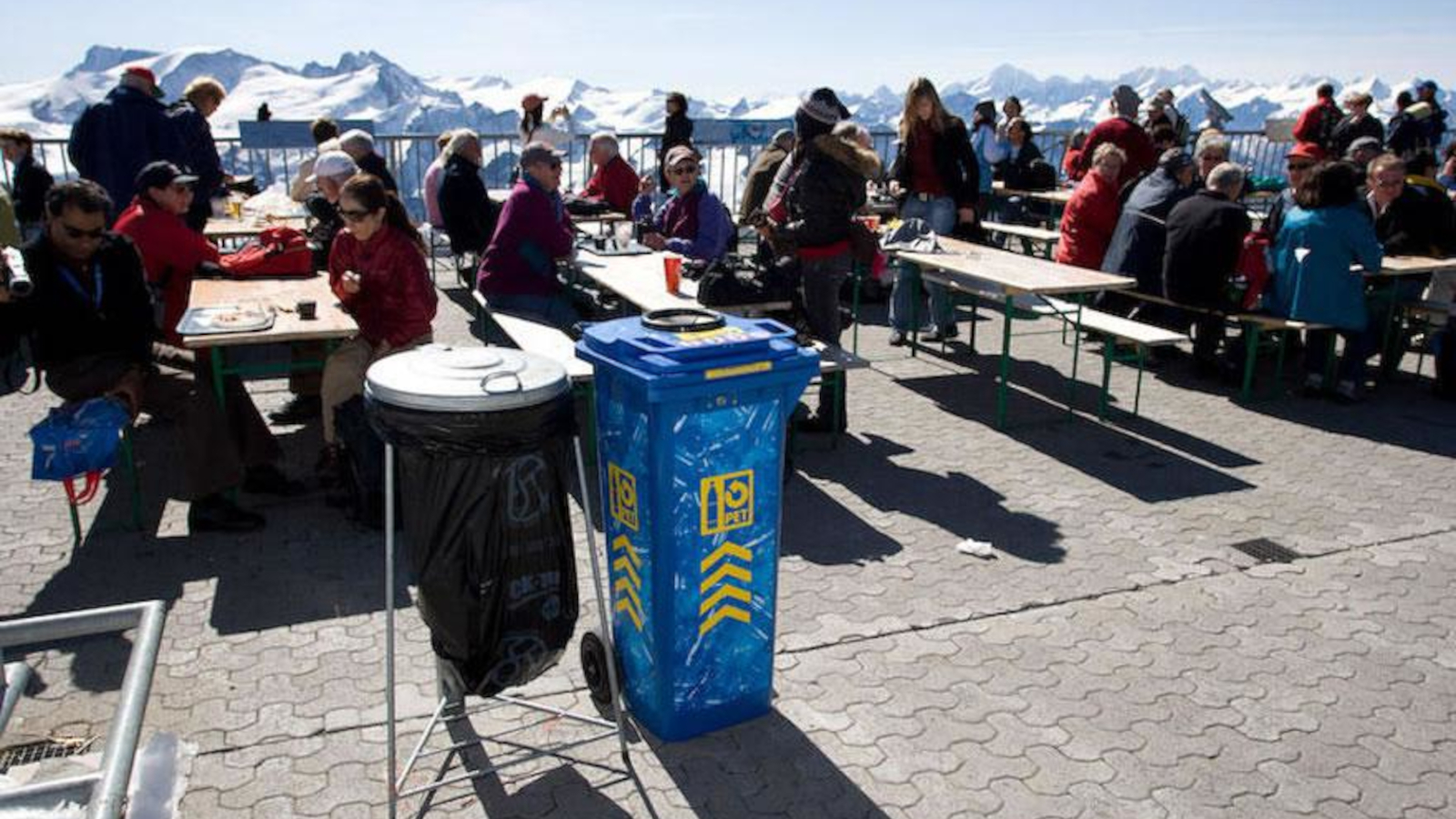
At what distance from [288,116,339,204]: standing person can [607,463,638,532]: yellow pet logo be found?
Result: 238 inches

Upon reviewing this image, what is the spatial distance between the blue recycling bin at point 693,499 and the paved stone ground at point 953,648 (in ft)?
0.69

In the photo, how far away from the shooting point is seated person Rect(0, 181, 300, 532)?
4.71 meters

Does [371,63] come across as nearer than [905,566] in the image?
No

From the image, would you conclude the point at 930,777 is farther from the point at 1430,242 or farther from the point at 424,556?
the point at 1430,242

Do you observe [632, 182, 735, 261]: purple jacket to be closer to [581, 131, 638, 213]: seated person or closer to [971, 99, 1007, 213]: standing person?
[581, 131, 638, 213]: seated person

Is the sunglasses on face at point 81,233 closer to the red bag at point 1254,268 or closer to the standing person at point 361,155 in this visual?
the standing person at point 361,155

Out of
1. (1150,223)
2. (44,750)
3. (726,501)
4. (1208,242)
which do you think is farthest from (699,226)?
(44,750)

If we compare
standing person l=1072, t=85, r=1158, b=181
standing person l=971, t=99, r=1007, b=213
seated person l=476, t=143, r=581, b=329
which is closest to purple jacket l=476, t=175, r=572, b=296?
seated person l=476, t=143, r=581, b=329

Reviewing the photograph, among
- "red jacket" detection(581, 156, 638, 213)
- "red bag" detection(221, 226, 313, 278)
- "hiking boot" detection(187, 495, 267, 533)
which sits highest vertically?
"red jacket" detection(581, 156, 638, 213)

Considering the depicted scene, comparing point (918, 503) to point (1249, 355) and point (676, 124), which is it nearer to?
point (1249, 355)

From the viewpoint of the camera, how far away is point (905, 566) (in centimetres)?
484

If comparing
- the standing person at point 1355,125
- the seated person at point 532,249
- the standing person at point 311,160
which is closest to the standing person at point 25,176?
the standing person at point 311,160

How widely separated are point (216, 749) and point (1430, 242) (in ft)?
27.9

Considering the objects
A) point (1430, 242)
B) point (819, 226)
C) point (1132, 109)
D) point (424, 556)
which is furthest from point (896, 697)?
point (1132, 109)
